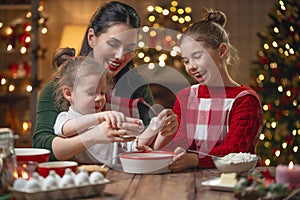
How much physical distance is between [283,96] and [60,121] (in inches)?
84.8

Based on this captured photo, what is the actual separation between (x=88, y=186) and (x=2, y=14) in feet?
12.5

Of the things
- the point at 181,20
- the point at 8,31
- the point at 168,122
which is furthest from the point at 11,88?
the point at 168,122

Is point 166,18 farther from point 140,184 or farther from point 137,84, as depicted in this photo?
point 140,184

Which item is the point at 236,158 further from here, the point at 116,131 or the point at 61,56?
the point at 61,56

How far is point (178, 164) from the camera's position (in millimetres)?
2299

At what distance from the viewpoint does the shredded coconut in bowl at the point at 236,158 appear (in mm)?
2209

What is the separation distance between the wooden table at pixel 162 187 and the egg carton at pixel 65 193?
0.10ft

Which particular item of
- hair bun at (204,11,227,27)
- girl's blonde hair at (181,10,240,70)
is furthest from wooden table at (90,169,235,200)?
hair bun at (204,11,227,27)

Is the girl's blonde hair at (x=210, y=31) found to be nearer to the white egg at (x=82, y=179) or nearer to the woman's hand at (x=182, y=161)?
the woman's hand at (x=182, y=161)

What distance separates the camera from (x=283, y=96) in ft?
13.9

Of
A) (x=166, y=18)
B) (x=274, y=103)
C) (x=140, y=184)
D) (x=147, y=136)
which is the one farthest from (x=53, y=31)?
(x=140, y=184)

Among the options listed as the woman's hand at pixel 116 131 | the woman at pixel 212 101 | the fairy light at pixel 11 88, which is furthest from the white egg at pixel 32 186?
the fairy light at pixel 11 88

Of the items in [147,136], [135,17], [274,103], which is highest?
[135,17]

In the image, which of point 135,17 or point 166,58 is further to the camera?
point 166,58
